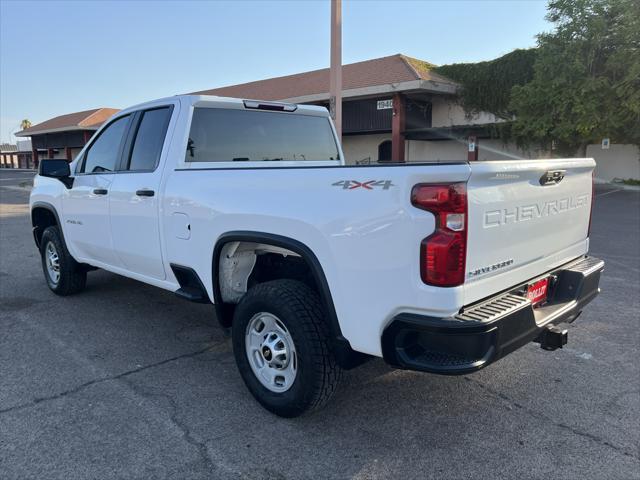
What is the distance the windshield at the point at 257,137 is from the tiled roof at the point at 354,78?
62.0 feet

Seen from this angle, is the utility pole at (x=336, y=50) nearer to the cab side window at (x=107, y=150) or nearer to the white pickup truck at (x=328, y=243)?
the cab side window at (x=107, y=150)

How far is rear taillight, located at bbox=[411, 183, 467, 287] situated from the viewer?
7.65 ft

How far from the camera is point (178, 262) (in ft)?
12.6

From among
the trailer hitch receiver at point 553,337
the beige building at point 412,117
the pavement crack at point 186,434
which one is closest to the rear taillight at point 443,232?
the trailer hitch receiver at point 553,337

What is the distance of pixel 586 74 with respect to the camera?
19734 mm

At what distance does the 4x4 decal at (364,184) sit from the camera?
2.44m

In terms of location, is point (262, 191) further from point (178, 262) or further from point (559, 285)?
point (559, 285)

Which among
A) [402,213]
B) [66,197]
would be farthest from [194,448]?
[66,197]

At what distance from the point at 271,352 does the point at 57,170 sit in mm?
3311

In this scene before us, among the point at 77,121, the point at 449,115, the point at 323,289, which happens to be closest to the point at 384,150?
the point at 449,115

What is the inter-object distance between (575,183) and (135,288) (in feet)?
16.5

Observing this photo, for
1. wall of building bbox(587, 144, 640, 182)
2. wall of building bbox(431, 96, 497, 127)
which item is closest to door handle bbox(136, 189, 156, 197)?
wall of building bbox(431, 96, 497, 127)

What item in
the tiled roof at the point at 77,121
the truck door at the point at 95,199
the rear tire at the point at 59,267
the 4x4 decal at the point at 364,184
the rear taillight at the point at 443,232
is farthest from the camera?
the tiled roof at the point at 77,121

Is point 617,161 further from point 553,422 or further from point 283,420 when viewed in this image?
point 283,420
